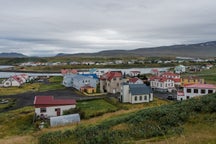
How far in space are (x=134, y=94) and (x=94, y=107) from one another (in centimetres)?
718

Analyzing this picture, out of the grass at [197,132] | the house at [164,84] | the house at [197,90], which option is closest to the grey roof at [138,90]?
the house at [197,90]

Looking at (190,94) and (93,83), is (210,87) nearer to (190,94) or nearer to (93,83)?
(190,94)

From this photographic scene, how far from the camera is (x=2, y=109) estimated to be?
34844mm

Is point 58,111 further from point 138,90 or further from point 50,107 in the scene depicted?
point 138,90

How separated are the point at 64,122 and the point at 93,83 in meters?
27.0

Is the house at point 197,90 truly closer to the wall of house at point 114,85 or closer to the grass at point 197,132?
the wall of house at point 114,85

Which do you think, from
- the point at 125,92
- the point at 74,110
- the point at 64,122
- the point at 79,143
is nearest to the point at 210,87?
the point at 125,92

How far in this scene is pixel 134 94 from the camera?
37.0 m

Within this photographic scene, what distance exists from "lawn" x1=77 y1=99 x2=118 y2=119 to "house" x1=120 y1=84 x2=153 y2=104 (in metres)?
3.08

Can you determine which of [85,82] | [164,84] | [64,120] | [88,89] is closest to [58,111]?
[64,120]

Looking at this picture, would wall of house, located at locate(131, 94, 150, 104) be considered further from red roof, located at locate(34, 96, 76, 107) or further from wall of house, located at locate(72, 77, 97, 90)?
wall of house, located at locate(72, 77, 97, 90)

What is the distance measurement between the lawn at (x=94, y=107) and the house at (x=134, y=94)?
308 centimetres

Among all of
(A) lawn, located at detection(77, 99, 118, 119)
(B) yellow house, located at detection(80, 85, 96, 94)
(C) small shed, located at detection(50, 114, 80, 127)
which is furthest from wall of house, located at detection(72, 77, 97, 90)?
(C) small shed, located at detection(50, 114, 80, 127)

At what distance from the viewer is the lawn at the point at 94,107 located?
28303mm
